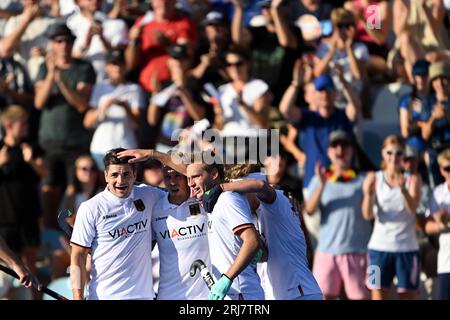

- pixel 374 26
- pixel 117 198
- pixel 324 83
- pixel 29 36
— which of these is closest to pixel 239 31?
pixel 324 83

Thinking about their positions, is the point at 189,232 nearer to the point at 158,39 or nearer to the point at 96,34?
the point at 158,39

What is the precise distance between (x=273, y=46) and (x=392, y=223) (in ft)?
8.48

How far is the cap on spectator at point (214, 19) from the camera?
47.6ft

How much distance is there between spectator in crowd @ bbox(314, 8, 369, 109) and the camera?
46.6ft

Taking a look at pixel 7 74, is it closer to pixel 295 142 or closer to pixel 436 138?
pixel 295 142

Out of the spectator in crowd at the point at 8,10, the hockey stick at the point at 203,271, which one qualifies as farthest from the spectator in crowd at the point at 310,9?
the hockey stick at the point at 203,271

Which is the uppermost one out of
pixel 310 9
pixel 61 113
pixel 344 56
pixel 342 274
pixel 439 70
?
pixel 310 9

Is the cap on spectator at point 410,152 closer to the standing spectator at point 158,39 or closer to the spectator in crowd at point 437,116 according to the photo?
the spectator in crowd at point 437,116

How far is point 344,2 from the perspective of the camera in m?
14.8

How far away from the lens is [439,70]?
1379 cm

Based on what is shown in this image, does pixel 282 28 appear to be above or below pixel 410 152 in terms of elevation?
above

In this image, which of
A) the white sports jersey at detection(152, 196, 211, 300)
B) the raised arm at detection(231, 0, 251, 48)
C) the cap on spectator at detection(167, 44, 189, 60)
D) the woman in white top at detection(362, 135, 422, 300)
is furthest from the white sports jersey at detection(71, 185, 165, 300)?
the raised arm at detection(231, 0, 251, 48)

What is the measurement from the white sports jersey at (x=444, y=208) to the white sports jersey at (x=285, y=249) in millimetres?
2935
